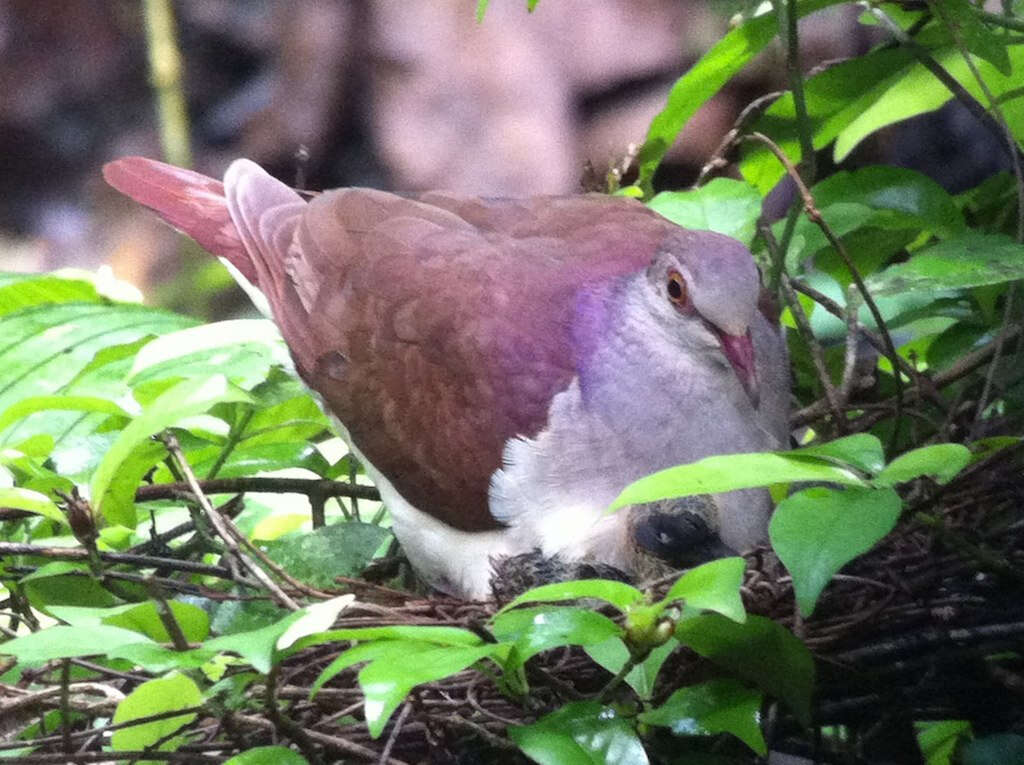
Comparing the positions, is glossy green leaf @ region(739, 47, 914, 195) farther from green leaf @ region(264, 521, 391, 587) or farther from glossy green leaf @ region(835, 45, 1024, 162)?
green leaf @ region(264, 521, 391, 587)

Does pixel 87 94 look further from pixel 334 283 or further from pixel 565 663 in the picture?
pixel 565 663

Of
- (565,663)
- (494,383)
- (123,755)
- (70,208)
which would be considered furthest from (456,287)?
(70,208)

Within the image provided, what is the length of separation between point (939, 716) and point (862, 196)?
2.58ft

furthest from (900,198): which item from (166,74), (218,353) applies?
(166,74)

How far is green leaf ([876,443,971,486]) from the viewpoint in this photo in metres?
1.14

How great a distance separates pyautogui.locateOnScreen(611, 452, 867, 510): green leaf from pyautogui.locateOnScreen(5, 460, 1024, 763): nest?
A: 0.80ft

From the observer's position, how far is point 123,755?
1.23 meters

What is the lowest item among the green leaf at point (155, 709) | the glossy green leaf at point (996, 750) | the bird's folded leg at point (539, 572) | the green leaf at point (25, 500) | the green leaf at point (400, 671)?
the glossy green leaf at point (996, 750)

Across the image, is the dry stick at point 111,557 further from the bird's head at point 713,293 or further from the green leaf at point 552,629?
the bird's head at point 713,293

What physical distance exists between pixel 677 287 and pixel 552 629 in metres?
0.89

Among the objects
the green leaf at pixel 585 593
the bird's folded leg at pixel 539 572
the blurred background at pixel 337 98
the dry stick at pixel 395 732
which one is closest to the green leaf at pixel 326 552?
the bird's folded leg at pixel 539 572

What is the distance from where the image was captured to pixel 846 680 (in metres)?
1.30

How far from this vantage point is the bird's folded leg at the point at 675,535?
5.50 feet

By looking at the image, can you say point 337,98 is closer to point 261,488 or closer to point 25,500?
point 261,488
